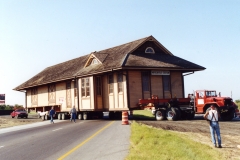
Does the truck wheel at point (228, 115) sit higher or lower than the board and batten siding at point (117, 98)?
lower

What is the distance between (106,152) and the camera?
400 inches

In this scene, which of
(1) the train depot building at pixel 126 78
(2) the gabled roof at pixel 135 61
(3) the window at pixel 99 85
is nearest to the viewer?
(1) the train depot building at pixel 126 78

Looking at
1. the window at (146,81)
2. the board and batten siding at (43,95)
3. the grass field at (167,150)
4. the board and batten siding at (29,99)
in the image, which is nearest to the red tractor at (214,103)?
the window at (146,81)

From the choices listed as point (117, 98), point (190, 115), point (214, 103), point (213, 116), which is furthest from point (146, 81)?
point (213, 116)

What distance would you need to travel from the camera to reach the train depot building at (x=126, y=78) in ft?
86.3

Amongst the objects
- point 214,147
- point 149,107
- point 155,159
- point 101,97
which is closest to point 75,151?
point 155,159

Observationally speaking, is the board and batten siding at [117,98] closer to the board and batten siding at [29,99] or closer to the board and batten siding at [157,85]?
the board and batten siding at [157,85]

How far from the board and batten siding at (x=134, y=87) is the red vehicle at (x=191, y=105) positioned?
100 centimetres

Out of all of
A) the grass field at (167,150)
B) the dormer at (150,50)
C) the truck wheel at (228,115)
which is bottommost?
the grass field at (167,150)

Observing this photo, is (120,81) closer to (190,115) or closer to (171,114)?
(171,114)

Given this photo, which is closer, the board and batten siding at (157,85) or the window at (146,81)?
the window at (146,81)

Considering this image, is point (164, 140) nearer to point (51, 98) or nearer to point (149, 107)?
point (149, 107)

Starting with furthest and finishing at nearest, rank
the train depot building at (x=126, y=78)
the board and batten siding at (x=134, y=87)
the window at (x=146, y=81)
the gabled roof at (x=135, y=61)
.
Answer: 1. the window at (x=146, y=81)
2. the gabled roof at (x=135, y=61)
3. the train depot building at (x=126, y=78)
4. the board and batten siding at (x=134, y=87)

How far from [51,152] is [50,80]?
26.8m
